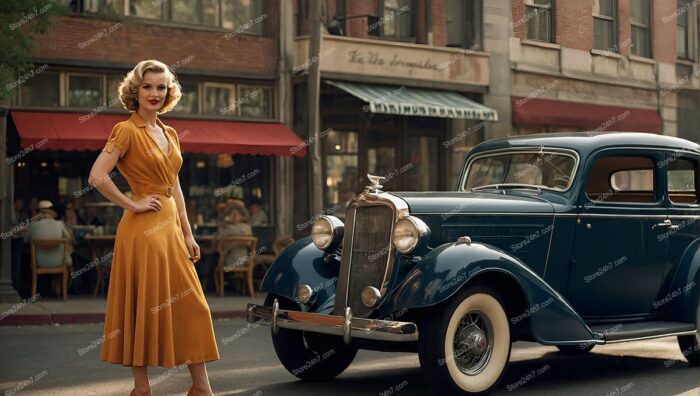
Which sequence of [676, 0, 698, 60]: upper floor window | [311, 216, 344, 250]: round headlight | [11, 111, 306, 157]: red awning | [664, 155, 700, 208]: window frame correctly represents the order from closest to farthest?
[311, 216, 344, 250]: round headlight < [664, 155, 700, 208]: window frame < [11, 111, 306, 157]: red awning < [676, 0, 698, 60]: upper floor window

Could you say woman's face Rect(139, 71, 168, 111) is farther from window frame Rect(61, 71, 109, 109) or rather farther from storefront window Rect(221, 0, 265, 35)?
storefront window Rect(221, 0, 265, 35)

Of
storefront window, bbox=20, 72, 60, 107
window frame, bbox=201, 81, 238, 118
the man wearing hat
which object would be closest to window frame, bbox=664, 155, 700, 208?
the man wearing hat

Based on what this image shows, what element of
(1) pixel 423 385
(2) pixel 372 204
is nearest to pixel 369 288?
(2) pixel 372 204

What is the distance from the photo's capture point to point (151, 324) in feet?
17.1

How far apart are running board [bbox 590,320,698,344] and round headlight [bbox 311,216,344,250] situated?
205 centimetres

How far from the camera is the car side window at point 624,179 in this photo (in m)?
8.55

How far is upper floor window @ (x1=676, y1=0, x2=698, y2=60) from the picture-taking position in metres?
26.8

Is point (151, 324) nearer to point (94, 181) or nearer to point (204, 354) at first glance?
point (204, 354)

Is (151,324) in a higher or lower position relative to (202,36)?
lower

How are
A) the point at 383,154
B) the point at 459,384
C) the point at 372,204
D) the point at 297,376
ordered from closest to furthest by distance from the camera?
the point at 459,384
the point at 372,204
the point at 297,376
the point at 383,154

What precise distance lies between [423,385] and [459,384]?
3.09ft

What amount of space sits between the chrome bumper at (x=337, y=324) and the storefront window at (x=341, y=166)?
12321 millimetres

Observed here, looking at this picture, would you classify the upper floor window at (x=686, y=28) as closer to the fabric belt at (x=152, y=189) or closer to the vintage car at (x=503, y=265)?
the vintage car at (x=503, y=265)

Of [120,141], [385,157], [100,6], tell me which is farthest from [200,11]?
[120,141]
